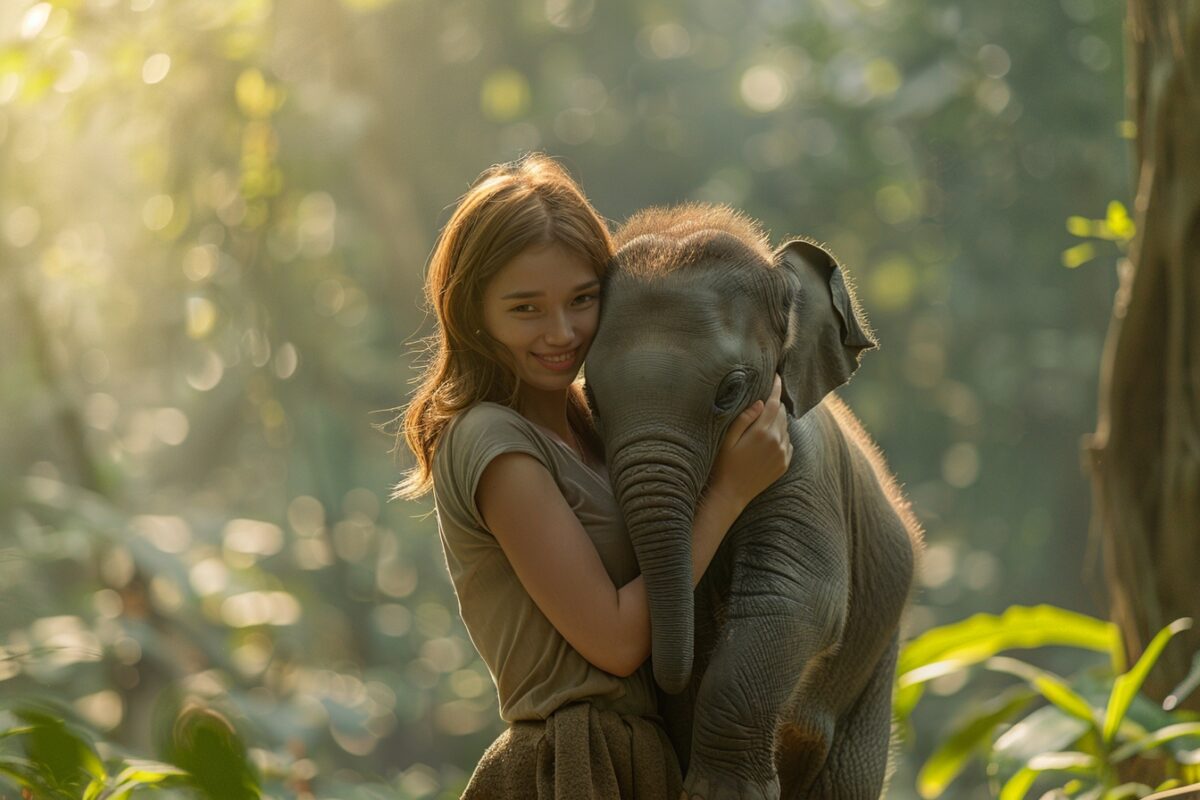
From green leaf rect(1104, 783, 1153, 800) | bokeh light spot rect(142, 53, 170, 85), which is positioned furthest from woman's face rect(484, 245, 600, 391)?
bokeh light spot rect(142, 53, 170, 85)

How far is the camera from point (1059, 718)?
307 cm

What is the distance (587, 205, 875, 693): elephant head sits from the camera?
6.22ft

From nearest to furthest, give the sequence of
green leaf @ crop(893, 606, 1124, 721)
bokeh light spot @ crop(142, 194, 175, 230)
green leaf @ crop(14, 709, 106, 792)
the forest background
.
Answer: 1. green leaf @ crop(14, 709, 106, 792)
2. green leaf @ crop(893, 606, 1124, 721)
3. the forest background
4. bokeh light spot @ crop(142, 194, 175, 230)


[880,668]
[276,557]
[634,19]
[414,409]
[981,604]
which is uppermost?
[634,19]

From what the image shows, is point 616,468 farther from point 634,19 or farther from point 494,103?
point 634,19

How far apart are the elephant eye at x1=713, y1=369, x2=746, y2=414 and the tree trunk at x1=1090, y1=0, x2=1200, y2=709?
161 centimetres

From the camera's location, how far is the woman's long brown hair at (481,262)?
2.06 metres

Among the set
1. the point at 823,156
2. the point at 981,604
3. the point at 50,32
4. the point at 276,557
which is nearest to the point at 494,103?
A: the point at 823,156

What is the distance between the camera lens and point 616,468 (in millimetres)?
1932

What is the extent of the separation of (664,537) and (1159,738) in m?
1.48

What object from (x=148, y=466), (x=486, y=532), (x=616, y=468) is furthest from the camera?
(x=148, y=466)

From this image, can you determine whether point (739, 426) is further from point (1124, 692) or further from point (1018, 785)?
point (1018, 785)

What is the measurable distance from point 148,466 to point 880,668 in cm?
1257

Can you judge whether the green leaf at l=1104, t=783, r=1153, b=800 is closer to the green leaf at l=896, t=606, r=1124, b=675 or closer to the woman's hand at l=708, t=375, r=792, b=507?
the green leaf at l=896, t=606, r=1124, b=675
